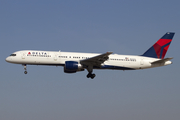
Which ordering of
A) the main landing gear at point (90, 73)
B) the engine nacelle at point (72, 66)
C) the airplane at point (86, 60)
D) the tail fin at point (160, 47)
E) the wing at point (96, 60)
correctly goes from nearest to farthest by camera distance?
the wing at point (96, 60)
the engine nacelle at point (72, 66)
the airplane at point (86, 60)
the main landing gear at point (90, 73)
the tail fin at point (160, 47)

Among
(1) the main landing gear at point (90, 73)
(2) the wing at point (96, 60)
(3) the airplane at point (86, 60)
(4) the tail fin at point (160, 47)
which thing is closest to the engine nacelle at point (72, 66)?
(3) the airplane at point (86, 60)

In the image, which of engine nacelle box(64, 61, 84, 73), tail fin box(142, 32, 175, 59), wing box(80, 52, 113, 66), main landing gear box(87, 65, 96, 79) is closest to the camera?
wing box(80, 52, 113, 66)

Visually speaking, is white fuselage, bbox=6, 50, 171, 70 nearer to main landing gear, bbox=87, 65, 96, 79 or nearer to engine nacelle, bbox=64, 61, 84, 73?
engine nacelle, bbox=64, 61, 84, 73

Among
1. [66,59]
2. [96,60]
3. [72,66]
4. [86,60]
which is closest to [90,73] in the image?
[96,60]

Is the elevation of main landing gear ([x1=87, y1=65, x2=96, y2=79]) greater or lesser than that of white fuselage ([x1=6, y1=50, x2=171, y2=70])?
lesser

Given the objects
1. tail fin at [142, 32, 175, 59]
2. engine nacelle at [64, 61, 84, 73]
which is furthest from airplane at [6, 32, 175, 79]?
tail fin at [142, 32, 175, 59]

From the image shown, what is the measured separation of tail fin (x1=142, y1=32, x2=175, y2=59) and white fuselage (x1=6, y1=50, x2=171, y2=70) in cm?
281

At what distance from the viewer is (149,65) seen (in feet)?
167

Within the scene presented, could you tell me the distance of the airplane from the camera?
46969 millimetres

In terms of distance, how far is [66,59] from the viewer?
47594mm

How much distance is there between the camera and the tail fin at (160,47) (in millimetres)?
53000

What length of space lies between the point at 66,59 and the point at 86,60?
10.6ft

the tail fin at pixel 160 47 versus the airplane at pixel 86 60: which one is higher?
the tail fin at pixel 160 47

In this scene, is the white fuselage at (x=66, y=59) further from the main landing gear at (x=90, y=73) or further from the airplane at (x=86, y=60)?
the main landing gear at (x=90, y=73)
